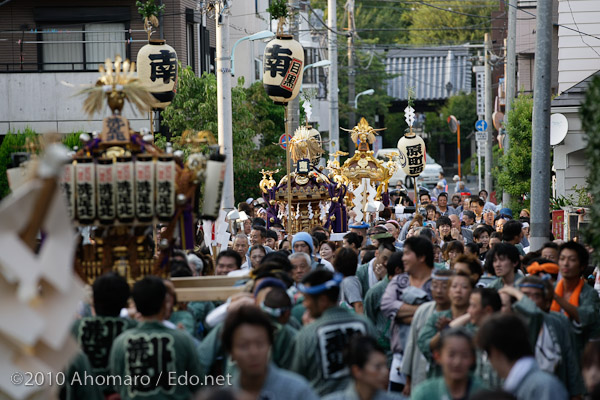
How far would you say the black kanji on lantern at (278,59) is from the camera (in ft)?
57.3

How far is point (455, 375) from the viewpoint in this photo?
5.44 metres

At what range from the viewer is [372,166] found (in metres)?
23.8

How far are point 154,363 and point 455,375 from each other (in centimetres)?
197

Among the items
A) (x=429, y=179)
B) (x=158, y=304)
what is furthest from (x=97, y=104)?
(x=429, y=179)

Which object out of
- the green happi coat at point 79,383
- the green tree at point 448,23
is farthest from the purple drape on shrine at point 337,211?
the green tree at point 448,23

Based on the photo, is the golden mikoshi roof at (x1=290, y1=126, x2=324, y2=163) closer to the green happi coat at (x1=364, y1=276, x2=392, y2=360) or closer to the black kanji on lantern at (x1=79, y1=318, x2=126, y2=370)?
the green happi coat at (x1=364, y1=276, x2=392, y2=360)

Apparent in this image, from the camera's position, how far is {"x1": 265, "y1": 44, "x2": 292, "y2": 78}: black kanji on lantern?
1747 cm

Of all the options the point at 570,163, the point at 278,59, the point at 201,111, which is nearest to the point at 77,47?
the point at 201,111

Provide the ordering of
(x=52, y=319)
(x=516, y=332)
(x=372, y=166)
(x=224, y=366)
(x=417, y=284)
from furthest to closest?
(x=372, y=166) → (x=417, y=284) → (x=224, y=366) → (x=516, y=332) → (x=52, y=319)

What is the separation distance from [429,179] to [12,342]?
158 feet

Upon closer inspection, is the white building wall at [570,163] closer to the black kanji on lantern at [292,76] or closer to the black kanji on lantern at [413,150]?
the black kanji on lantern at [292,76]

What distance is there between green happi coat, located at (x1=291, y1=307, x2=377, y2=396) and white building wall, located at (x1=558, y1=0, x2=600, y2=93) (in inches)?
639

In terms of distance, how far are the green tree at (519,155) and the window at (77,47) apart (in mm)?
11346

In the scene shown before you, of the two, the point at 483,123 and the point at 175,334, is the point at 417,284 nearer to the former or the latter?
the point at 175,334
